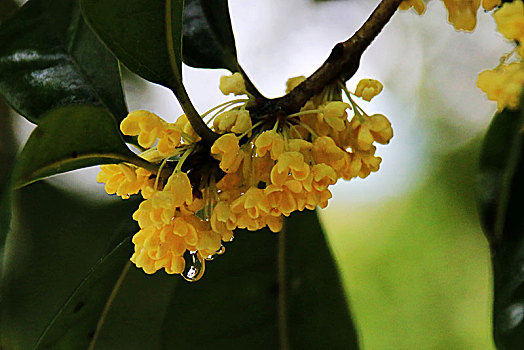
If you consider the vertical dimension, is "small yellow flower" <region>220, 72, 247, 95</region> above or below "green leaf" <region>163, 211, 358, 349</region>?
above

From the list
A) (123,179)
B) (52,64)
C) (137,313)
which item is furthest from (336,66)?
(137,313)

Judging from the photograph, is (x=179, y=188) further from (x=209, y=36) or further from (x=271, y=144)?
(x=209, y=36)

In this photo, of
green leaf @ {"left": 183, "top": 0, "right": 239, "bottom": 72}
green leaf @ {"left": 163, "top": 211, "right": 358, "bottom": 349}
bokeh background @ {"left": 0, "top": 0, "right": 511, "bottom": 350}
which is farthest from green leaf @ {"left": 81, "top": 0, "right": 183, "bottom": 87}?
bokeh background @ {"left": 0, "top": 0, "right": 511, "bottom": 350}

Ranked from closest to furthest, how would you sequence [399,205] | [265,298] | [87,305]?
[87,305]
[265,298]
[399,205]

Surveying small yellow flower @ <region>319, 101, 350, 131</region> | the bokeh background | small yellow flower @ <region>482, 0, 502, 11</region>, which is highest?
the bokeh background

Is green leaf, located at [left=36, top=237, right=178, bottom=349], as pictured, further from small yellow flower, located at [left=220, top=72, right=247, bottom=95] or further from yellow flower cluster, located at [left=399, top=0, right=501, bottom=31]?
yellow flower cluster, located at [left=399, top=0, right=501, bottom=31]

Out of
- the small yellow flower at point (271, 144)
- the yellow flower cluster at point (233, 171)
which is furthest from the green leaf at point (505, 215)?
the small yellow flower at point (271, 144)

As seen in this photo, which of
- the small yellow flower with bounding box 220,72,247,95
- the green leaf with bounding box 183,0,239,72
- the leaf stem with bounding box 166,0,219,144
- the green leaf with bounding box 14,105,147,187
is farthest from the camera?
the green leaf with bounding box 183,0,239,72
